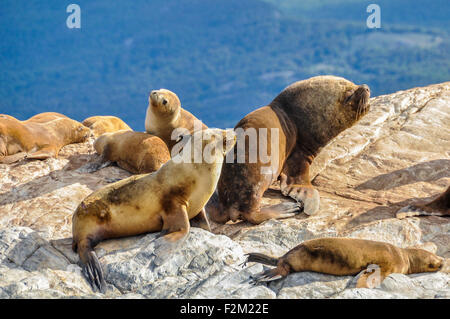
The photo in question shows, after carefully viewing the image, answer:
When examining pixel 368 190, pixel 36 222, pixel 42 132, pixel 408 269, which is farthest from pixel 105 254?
pixel 42 132

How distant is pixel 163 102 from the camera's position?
28.3ft

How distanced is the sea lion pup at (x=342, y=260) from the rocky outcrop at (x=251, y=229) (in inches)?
3.1

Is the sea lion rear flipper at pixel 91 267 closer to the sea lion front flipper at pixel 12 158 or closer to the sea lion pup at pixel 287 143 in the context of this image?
the sea lion pup at pixel 287 143

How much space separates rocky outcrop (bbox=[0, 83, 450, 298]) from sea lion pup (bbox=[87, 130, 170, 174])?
0.18 metres

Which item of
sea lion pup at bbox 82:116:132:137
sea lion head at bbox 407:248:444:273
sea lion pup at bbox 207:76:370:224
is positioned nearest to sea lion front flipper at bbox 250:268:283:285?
sea lion head at bbox 407:248:444:273

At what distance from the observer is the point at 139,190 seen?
5.52m

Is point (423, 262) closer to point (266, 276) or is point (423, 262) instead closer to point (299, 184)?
point (266, 276)

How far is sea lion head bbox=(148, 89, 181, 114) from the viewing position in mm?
8586

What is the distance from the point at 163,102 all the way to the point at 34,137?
1941 mm

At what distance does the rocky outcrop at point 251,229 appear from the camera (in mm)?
4527

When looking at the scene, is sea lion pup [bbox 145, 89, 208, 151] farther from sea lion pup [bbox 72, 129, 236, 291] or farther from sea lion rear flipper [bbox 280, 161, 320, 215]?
sea lion pup [bbox 72, 129, 236, 291]

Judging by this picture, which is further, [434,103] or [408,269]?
[434,103]

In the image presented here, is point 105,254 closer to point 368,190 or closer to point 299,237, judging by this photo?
point 299,237

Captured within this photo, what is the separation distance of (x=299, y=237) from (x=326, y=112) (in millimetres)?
Answer: 2595
